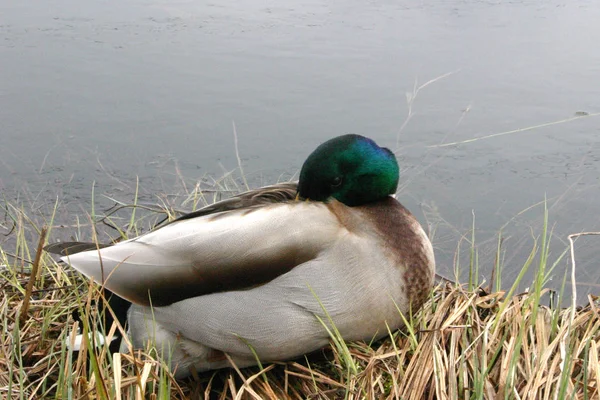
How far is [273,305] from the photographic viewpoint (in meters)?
2.33

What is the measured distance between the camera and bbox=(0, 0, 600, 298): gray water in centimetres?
440

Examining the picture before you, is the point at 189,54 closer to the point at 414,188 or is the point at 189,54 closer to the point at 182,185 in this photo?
the point at 182,185

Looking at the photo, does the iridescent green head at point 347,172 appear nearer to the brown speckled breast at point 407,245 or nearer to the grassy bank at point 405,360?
the brown speckled breast at point 407,245

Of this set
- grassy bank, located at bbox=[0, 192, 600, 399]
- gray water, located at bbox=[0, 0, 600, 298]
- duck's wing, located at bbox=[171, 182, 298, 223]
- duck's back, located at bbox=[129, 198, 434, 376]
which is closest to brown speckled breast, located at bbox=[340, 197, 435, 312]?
duck's back, located at bbox=[129, 198, 434, 376]

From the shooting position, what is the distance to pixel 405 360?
2.50 m

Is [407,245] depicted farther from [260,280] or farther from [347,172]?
[260,280]

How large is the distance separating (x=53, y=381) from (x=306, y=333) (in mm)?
810

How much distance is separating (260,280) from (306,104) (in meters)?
3.23

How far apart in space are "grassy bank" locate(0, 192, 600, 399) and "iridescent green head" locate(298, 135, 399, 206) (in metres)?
0.45

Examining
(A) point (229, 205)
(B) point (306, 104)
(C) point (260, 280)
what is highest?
(A) point (229, 205)

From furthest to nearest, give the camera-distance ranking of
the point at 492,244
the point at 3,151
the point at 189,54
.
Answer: the point at 189,54 → the point at 3,151 → the point at 492,244

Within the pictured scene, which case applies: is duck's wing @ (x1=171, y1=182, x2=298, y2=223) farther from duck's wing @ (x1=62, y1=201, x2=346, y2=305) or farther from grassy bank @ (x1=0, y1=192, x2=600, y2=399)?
grassy bank @ (x1=0, y1=192, x2=600, y2=399)

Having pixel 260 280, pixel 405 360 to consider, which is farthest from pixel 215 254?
pixel 405 360

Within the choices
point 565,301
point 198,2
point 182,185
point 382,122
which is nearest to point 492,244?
point 565,301
